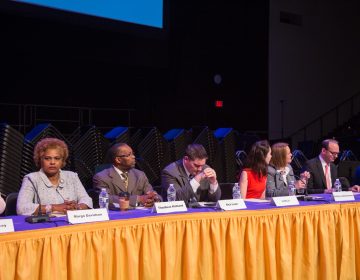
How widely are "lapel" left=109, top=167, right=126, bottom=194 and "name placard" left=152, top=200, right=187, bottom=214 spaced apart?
87 cm

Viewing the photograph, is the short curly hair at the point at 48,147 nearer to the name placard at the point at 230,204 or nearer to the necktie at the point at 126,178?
the necktie at the point at 126,178

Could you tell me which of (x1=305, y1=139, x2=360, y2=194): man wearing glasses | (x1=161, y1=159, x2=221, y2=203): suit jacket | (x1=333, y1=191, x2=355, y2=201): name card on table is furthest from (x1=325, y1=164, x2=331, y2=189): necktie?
(x1=161, y1=159, x2=221, y2=203): suit jacket

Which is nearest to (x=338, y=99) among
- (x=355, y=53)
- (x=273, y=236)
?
(x=355, y=53)

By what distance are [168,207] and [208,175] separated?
797 millimetres

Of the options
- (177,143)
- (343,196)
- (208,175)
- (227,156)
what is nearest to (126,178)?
(208,175)

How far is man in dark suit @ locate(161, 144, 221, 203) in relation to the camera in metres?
3.55

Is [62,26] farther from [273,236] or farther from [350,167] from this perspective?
[273,236]

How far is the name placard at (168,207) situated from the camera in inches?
109

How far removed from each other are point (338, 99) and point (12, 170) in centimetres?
1096

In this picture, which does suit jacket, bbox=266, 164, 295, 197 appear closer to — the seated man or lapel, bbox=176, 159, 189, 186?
lapel, bbox=176, 159, 189, 186

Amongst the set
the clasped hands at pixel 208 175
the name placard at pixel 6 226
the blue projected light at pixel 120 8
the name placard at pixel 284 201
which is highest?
the blue projected light at pixel 120 8

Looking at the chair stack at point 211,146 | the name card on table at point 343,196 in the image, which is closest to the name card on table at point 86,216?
the name card on table at point 343,196

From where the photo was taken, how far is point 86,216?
2.46 meters

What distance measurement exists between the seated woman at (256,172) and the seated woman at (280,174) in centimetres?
7
